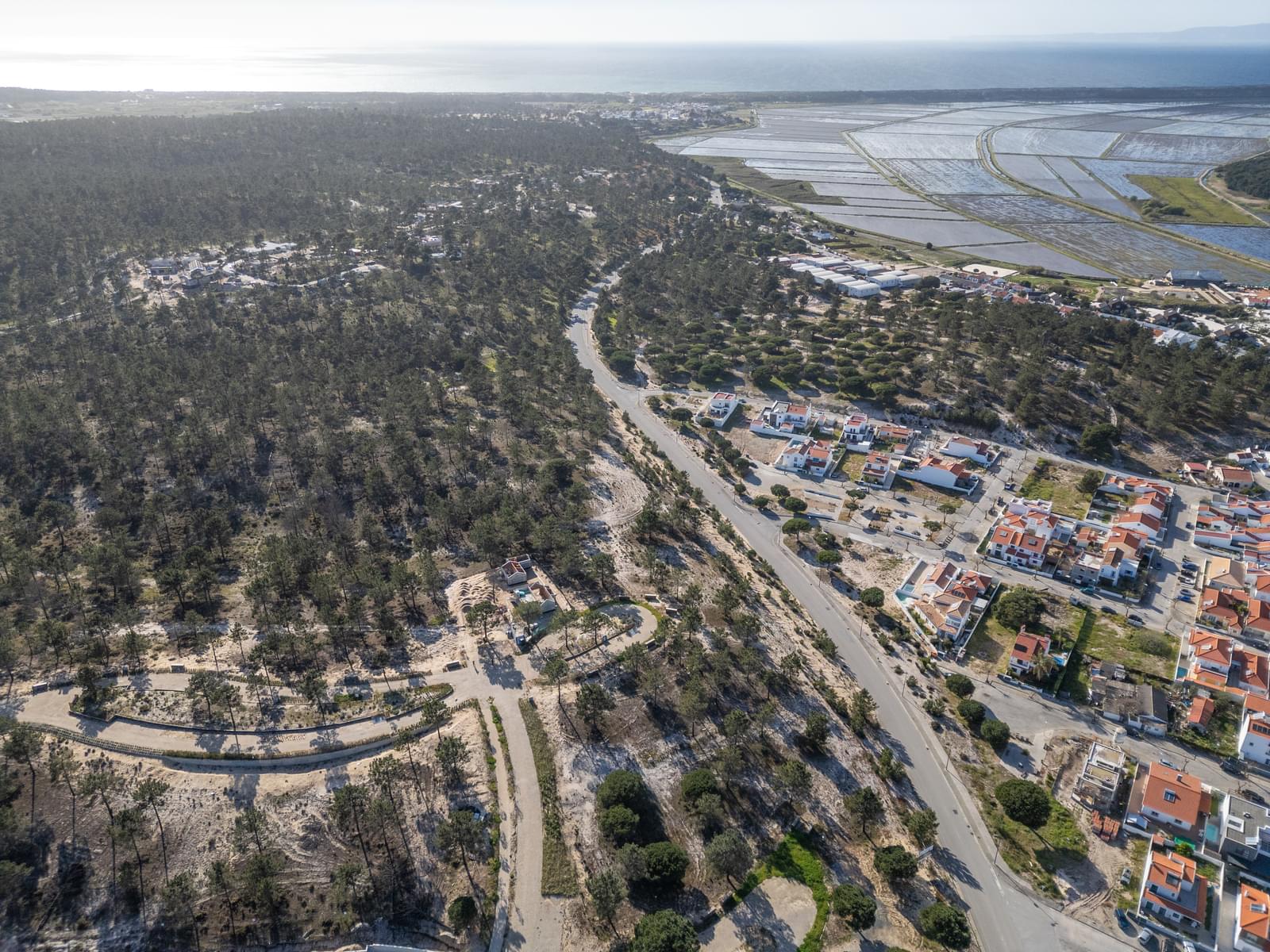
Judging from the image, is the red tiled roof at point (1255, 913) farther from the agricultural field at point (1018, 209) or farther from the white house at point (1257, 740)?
the agricultural field at point (1018, 209)

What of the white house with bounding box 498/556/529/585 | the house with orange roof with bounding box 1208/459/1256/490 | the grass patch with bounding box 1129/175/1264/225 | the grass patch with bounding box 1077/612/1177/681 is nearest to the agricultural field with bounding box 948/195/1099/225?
the grass patch with bounding box 1129/175/1264/225

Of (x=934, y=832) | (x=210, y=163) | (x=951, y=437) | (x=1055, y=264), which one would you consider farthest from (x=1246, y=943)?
(x=210, y=163)

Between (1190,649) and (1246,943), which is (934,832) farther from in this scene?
(1190,649)

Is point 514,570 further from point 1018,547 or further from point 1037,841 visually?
point 1018,547

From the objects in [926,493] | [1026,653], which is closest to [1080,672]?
[1026,653]

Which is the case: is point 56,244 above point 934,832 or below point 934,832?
above

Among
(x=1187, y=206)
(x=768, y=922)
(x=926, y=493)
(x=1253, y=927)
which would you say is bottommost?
(x=768, y=922)

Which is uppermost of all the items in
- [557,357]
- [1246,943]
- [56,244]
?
[56,244]
